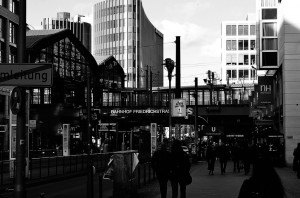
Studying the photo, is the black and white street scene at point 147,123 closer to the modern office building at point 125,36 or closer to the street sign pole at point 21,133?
the street sign pole at point 21,133

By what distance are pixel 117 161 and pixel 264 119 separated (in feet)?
131

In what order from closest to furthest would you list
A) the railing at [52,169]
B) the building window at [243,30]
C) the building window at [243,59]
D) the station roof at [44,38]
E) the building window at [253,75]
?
the railing at [52,169]
the station roof at [44,38]
the building window at [253,75]
the building window at [243,59]
the building window at [243,30]

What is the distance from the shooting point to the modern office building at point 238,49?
147 m

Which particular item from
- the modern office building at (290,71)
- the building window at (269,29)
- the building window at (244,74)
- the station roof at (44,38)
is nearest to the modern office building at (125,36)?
the building window at (244,74)

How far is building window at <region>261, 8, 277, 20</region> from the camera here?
56.8m

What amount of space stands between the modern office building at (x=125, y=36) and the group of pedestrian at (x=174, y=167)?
498 ft

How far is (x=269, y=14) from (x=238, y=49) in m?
90.9

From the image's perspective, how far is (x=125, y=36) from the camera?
576ft

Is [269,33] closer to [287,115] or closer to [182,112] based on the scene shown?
[287,115]

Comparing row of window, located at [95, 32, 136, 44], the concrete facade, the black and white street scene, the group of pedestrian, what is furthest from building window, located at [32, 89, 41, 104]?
row of window, located at [95, 32, 136, 44]

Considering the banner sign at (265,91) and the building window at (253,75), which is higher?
the building window at (253,75)

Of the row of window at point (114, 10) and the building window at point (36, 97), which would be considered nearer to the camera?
the building window at point (36, 97)

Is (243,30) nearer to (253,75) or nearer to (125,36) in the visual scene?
(253,75)

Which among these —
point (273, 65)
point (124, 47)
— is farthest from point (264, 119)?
point (124, 47)
